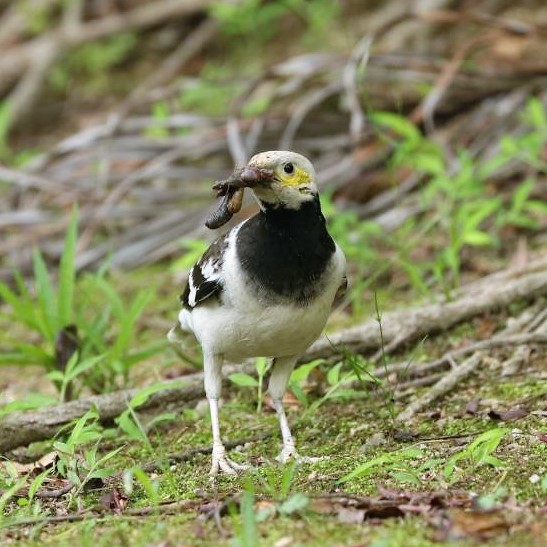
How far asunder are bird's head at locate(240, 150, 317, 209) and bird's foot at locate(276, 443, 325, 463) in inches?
42.4

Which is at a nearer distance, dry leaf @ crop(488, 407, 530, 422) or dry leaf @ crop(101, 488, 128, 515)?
dry leaf @ crop(101, 488, 128, 515)

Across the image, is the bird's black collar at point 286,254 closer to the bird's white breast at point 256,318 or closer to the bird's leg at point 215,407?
the bird's white breast at point 256,318

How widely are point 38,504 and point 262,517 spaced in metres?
0.99

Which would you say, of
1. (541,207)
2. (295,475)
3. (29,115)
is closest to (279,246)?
(295,475)

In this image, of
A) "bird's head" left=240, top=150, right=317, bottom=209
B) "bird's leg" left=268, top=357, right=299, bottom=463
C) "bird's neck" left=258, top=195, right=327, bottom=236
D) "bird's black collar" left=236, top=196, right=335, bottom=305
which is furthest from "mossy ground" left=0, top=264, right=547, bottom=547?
"bird's head" left=240, top=150, right=317, bottom=209

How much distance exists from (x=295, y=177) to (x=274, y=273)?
1.34 feet

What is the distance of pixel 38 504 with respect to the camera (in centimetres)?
369

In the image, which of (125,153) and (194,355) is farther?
(125,153)

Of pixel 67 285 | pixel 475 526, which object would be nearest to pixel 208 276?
pixel 67 285

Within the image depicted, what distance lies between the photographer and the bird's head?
3.99 meters

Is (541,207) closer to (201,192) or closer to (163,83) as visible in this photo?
(201,192)

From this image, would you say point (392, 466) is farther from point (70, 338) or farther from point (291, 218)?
point (70, 338)

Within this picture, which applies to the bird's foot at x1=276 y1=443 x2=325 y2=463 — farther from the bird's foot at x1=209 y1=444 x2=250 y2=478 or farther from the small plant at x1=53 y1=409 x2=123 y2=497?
the small plant at x1=53 y1=409 x2=123 y2=497

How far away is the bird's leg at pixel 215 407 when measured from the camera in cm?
426
